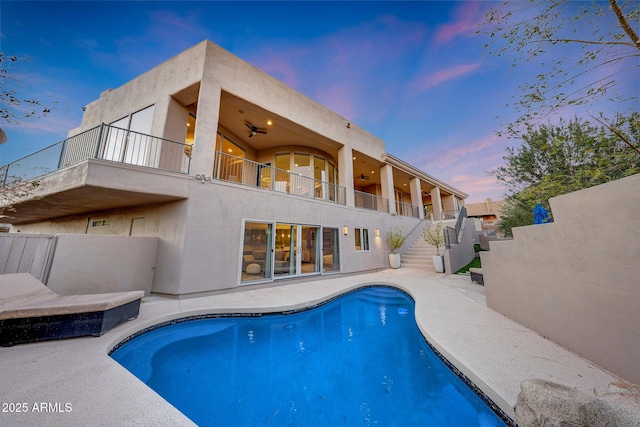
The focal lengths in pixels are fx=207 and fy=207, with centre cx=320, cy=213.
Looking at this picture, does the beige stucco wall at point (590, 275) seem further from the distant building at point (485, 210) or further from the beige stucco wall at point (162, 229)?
the distant building at point (485, 210)

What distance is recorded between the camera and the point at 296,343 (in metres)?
3.76

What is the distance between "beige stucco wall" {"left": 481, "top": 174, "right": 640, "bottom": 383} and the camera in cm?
205

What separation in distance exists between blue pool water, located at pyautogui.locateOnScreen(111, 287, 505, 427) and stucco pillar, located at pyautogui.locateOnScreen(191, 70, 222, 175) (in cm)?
407

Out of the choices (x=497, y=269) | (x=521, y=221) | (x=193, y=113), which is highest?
(x=193, y=113)

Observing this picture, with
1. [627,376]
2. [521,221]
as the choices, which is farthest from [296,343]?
[521,221]

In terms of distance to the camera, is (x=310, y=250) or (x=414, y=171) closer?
(x=310, y=250)

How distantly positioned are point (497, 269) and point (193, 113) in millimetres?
10066

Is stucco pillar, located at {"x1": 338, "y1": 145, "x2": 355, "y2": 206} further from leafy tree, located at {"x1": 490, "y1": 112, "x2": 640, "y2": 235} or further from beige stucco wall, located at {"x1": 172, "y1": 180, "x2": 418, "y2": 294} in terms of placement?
leafy tree, located at {"x1": 490, "y1": 112, "x2": 640, "y2": 235}

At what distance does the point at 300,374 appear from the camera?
2.90 metres

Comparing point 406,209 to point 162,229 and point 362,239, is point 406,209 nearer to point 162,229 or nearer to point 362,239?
point 362,239

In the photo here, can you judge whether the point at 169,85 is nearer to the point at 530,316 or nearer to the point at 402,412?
the point at 402,412

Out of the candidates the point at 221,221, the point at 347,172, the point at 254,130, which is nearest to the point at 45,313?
the point at 221,221

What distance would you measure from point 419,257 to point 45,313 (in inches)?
479

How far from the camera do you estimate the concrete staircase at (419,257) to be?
398 inches
